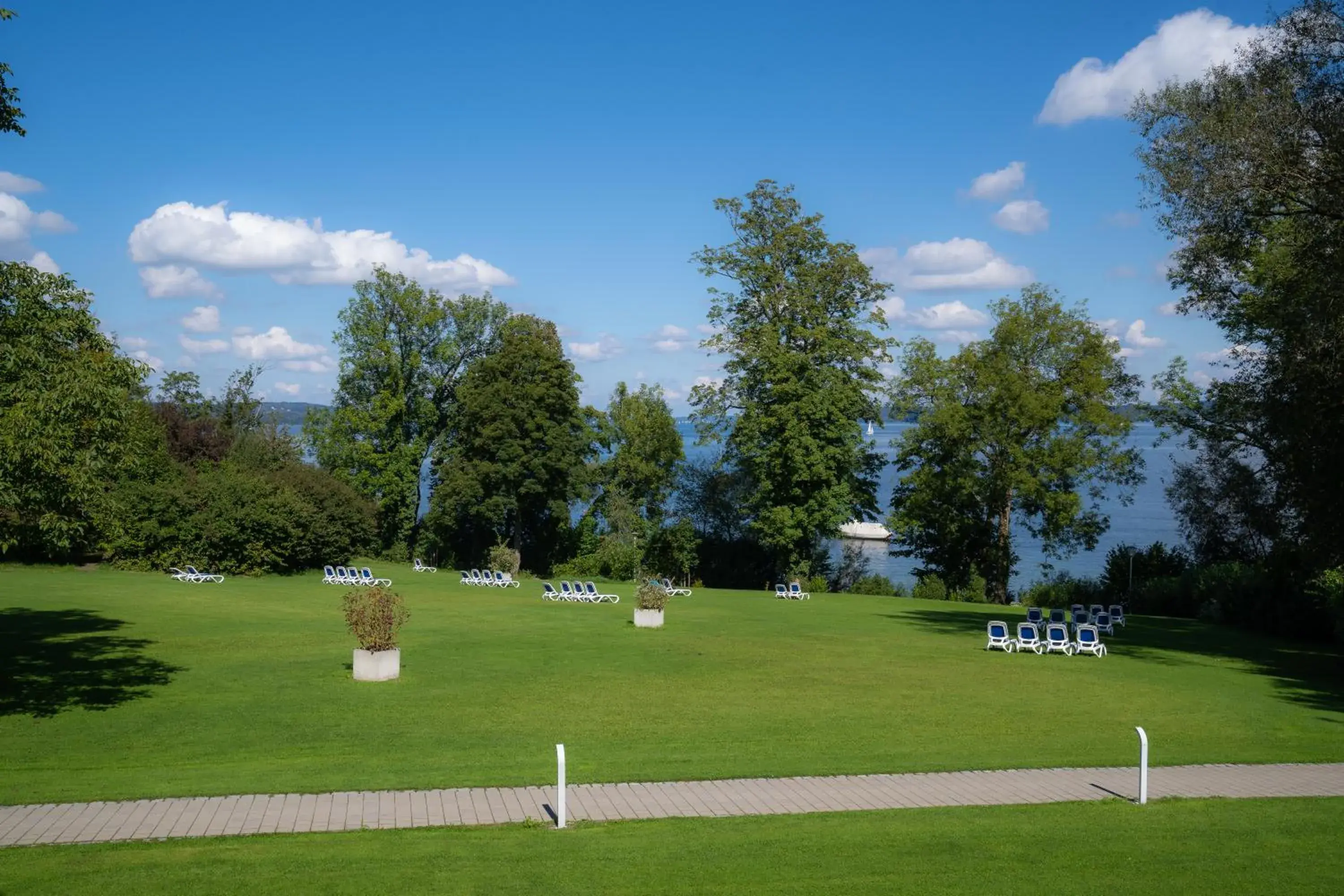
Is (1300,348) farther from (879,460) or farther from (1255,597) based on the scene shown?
(879,460)

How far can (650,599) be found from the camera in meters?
24.3

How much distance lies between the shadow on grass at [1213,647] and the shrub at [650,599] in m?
7.12

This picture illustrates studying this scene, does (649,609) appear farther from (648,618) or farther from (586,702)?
(586,702)

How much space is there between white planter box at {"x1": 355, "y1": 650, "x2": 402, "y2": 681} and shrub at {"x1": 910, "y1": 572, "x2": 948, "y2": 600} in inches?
1107

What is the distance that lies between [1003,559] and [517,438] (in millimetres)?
21722

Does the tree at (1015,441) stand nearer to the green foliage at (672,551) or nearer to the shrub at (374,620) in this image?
the green foliage at (672,551)

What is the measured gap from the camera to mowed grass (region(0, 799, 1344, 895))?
7602 mm

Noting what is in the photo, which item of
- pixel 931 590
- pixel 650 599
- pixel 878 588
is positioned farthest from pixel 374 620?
pixel 878 588

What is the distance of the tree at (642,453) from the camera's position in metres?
56.0

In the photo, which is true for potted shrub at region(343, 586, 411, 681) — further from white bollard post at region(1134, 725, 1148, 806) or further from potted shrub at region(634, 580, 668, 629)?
white bollard post at region(1134, 725, 1148, 806)

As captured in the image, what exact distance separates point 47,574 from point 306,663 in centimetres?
1973

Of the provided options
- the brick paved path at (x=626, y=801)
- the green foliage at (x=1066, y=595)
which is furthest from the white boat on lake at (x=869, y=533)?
the brick paved path at (x=626, y=801)

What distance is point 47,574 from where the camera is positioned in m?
32.8

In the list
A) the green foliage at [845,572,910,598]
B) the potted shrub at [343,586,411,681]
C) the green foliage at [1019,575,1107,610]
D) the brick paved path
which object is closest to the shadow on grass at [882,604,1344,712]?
the green foliage at [1019,575,1107,610]
